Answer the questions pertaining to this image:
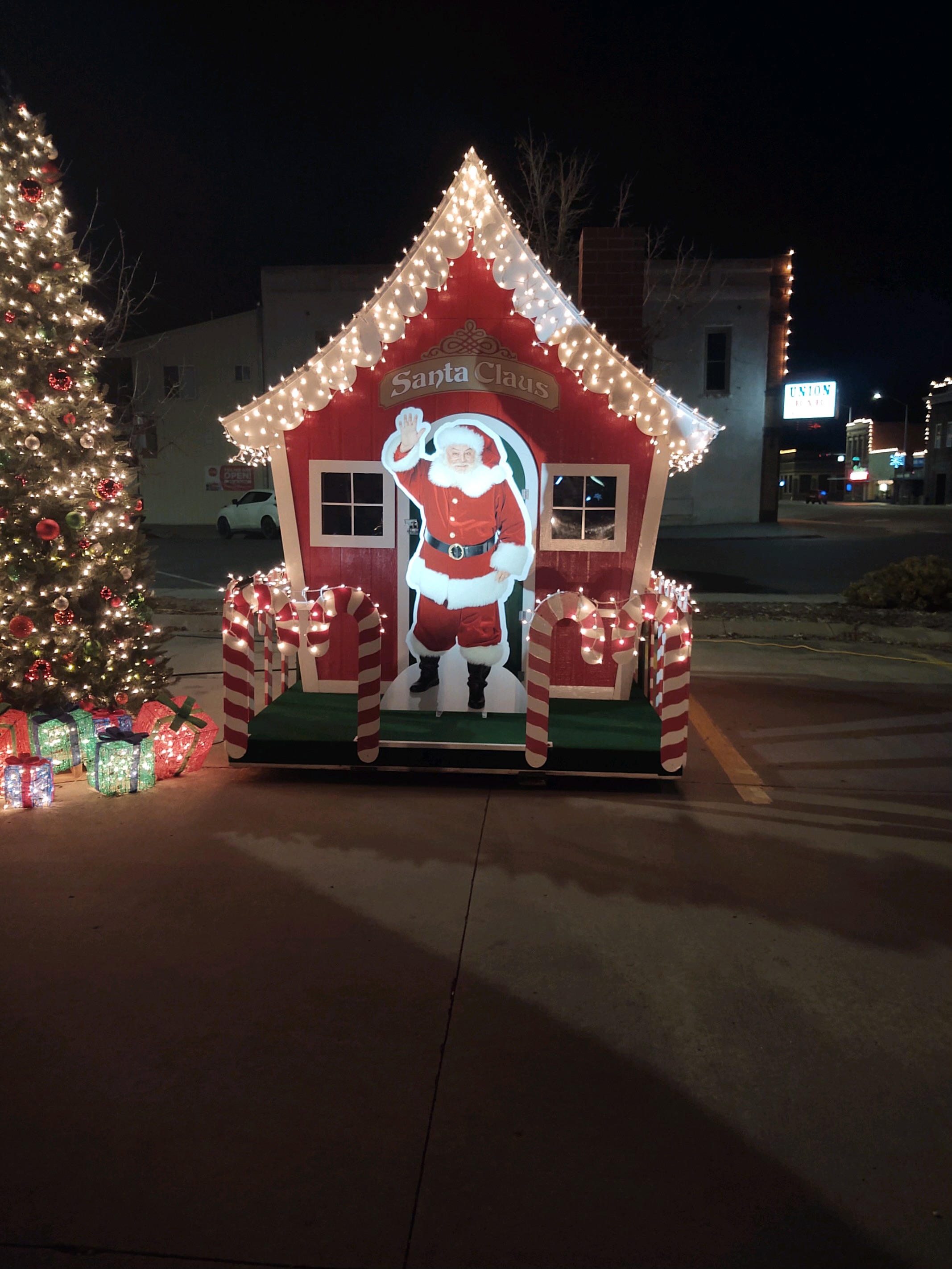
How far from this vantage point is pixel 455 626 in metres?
7.32

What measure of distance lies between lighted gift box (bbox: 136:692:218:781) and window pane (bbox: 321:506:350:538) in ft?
6.68

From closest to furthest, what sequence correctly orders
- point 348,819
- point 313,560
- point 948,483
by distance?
point 348,819 → point 313,560 → point 948,483

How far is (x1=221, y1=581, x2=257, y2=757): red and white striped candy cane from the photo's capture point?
20.1 ft

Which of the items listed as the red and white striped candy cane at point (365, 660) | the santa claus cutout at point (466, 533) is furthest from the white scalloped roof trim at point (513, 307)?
the red and white striped candy cane at point (365, 660)

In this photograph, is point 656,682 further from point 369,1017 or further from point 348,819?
point 369,1017

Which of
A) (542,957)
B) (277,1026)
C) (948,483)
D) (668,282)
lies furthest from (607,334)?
(948,483)

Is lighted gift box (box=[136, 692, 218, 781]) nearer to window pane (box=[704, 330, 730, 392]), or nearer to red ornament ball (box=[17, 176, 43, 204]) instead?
red ornament ball (box=[17, 176, 43, 204])

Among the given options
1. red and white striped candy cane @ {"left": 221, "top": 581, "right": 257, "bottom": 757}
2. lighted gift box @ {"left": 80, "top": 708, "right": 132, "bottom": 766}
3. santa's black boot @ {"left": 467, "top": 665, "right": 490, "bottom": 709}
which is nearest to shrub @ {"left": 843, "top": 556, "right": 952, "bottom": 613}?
santa's black boot @ {"left": 467, "top": 665, "right": 490, "bottom": 709}

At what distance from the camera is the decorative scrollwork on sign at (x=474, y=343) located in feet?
23.3

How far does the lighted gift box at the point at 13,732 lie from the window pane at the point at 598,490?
4.73 meters

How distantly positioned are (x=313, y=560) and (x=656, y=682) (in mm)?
3184

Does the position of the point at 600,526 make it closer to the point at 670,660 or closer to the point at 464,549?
the point at 464,549

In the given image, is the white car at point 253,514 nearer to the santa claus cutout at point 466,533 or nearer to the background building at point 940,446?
the santa claus cutout at point 466,533

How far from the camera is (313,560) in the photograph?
763 centimetres
